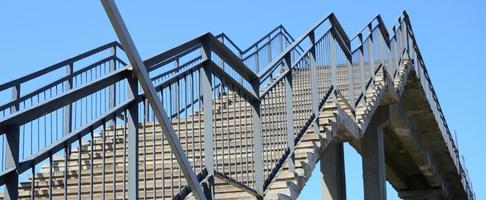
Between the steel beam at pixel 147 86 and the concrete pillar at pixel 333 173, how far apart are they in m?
13.7

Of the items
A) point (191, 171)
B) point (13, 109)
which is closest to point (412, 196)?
point (13, 109)

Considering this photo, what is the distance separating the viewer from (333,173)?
21.8 m

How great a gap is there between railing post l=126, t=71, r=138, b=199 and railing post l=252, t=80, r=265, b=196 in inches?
105

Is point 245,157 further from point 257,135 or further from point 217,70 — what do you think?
point 217,70

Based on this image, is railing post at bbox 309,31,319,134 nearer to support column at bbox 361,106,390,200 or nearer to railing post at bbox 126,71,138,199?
railing post at bbox 126,71,138,199

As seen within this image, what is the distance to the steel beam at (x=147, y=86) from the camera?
6406mm

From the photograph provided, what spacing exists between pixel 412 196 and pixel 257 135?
86.2 feet

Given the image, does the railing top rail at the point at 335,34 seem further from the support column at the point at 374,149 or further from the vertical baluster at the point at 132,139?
the support column at the point at 374,149

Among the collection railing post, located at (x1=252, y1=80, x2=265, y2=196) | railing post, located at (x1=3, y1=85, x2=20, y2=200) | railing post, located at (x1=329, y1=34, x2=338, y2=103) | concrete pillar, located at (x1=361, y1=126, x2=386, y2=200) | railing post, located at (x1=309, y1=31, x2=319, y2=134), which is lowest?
railing post, located at (x1=3, y1=85, x2=20, y2=200)

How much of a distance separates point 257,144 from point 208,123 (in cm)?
133

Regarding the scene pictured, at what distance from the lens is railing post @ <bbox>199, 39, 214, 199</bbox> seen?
328 inches

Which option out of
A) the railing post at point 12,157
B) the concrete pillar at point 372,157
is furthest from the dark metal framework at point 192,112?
the concrete pillar at point 372,157

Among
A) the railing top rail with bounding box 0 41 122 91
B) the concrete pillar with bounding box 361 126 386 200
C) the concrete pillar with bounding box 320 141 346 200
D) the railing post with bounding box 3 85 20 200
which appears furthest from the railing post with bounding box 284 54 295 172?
the concrete pillar with bounding box 361 126 386 200

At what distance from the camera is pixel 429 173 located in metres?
32.1
